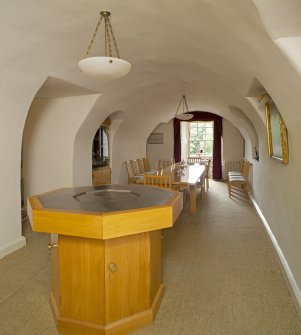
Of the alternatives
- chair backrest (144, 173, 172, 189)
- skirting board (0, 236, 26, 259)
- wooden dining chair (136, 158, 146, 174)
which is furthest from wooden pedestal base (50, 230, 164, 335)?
wooden dining chair (136, 158, 146, 174)

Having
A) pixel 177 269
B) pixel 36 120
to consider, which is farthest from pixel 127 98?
pixel 177 269

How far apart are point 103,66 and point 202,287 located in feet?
6.47

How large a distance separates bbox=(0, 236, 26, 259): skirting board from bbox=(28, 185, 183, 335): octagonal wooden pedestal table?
1.46 meters

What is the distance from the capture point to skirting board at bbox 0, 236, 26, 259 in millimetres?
3070

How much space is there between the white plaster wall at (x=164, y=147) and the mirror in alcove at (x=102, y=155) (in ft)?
11.7

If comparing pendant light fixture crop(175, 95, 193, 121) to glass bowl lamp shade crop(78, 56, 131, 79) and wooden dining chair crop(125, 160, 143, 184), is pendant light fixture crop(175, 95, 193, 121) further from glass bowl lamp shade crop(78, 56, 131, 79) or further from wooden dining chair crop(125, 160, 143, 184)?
glass bowl lamp shade crop(78, 56, 131, 79)

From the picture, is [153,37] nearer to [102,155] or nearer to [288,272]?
[288,272]

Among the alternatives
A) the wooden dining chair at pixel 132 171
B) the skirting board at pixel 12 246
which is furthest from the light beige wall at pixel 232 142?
the skirting board at pixel 12 246

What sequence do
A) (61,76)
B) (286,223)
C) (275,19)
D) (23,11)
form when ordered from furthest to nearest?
(61,76) < (286,223) < (23,11) < (275,19)

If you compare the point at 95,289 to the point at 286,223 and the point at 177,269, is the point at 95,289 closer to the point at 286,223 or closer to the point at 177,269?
the point at 177,269

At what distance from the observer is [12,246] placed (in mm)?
3213

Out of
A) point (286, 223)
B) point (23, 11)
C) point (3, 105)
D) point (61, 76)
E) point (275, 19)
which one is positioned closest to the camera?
point (275, 19)

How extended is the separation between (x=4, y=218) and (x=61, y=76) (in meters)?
1.77

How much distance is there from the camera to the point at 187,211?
5.09m
